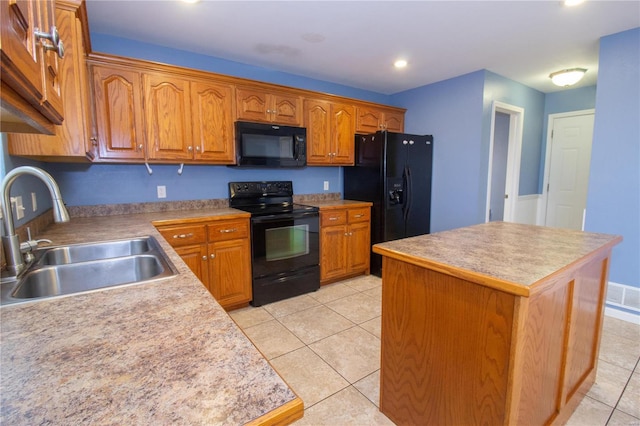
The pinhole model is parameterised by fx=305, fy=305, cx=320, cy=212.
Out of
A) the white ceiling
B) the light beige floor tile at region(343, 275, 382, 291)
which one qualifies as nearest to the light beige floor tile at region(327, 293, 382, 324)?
the light beige floor tile at region(343, 275, 382, 291)

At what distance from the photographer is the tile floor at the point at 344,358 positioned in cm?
166

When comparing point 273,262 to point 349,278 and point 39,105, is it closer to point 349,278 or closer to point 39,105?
point 349,278

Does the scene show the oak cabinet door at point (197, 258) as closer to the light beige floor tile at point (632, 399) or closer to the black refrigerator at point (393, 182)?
the black refrigerator at point (393, 182)

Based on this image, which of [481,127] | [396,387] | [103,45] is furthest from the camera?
[481,127]

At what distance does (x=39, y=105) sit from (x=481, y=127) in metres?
3.75

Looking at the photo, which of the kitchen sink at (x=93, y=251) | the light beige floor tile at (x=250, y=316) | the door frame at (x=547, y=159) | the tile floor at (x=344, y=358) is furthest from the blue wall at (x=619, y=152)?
the kitchen sink at (x=93, y=251)

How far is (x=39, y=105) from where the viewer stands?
68 cm

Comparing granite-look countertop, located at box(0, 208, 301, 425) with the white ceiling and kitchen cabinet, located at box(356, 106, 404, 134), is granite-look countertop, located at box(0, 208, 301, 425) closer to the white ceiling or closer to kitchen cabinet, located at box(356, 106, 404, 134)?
the white ceiling

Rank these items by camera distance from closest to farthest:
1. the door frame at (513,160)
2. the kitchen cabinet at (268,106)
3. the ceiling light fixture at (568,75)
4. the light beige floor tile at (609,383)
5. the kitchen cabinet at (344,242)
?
the light beige floor tile at (609,383), the kitchen cabinet at (268,106), the ceiling light fixture at (568,75), the kitchen cabinet at (344,242), the door frame at (513,160)

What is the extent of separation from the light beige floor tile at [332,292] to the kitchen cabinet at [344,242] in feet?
0.28

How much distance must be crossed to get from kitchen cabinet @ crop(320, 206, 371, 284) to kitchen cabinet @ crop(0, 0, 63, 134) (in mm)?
2645

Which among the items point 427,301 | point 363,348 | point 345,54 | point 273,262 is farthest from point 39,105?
point 345,54

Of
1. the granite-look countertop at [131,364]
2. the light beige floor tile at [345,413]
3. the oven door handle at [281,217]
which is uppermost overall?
the granite-look countertop at [131,364]

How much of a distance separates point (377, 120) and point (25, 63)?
12.4 feet
